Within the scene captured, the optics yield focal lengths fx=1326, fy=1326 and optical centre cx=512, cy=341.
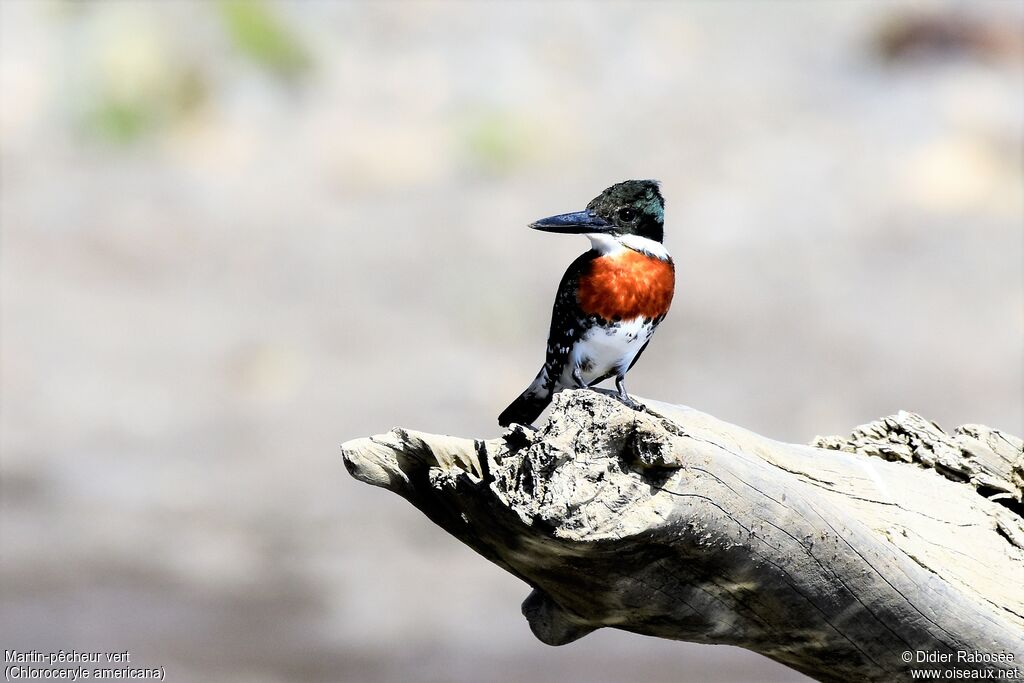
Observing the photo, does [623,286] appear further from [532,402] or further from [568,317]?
[532,402]

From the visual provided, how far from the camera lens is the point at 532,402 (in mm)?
2930

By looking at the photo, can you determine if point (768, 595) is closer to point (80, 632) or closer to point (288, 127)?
point (80, 632)

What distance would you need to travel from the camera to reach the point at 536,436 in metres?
2.02

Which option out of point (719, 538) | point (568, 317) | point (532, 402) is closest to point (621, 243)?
point (568, 317)

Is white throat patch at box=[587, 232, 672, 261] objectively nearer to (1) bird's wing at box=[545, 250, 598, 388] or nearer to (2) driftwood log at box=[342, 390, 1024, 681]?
(1) bird's wing at box=[545, 250, 598, 388]

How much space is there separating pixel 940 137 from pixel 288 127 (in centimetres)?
376

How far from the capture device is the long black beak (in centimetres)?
269

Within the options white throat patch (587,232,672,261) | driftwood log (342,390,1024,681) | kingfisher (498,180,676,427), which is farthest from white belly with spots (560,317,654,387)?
driftwood log (342,390,1024,681)

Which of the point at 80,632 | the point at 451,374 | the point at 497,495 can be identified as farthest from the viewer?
the point at 451,374

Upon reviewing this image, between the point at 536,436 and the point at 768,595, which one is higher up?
the point at 536,436

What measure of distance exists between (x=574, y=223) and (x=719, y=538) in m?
0.92

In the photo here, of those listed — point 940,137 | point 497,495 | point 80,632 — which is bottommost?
point 497,495

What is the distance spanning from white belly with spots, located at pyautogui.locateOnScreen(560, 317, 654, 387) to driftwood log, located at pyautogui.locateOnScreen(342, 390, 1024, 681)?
363 mm

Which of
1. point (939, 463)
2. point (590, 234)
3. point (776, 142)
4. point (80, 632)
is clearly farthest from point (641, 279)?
point (776, 142)
